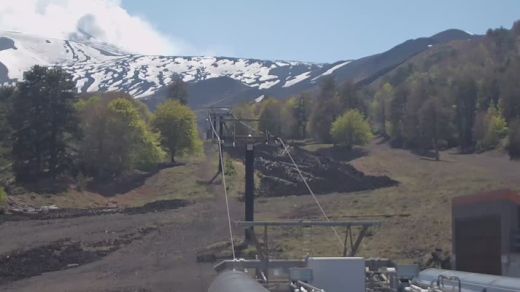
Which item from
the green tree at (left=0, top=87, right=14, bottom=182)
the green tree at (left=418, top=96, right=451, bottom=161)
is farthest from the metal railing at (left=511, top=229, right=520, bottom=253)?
the green tree at (left=418, top=96, right=451, bottom=161)

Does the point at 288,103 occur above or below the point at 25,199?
above

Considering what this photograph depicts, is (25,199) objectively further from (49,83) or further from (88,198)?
(49,83)

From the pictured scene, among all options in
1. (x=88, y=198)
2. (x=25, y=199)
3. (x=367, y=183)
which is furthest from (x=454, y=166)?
(x=25, y=199)

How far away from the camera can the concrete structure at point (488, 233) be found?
1062 inches

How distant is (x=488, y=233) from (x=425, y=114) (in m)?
86.0

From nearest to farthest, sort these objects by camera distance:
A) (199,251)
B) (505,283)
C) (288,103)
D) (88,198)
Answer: (505,283)
(199,251)
(88,198)
(288,103)

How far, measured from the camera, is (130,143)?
84375 mm

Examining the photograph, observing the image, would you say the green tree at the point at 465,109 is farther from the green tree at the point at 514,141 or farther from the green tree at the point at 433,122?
the green tree at the point at 514,141

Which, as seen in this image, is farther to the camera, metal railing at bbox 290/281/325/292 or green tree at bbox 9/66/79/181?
green tree at bbox 9/66/79/181

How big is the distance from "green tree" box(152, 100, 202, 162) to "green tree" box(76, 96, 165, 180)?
5.14 meters

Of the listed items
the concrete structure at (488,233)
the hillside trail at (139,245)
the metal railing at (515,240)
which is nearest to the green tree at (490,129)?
the hillside trail at (139,245)

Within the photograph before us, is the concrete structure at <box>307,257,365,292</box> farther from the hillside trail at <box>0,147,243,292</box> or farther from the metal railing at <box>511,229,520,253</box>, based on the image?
the hillside trail at <box>0,147,243,292</box>

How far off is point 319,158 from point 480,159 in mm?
21648

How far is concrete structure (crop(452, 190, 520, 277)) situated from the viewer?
2698 centimetres
